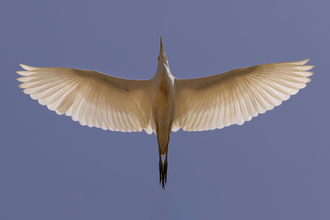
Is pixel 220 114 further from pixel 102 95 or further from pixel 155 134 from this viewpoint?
pixel 102 95

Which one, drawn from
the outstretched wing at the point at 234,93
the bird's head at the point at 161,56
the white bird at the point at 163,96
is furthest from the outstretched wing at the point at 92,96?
the outstretched wing at the point at 234,93

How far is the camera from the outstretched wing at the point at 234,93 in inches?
486

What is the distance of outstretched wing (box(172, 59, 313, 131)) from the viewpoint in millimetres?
12344

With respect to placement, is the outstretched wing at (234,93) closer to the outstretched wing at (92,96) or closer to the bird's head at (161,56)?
the bird's head at (161,56)

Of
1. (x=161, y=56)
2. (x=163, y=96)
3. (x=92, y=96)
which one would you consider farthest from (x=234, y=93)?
(x=92, y=96)

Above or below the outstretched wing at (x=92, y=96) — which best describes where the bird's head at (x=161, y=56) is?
above

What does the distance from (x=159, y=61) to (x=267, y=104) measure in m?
3.49

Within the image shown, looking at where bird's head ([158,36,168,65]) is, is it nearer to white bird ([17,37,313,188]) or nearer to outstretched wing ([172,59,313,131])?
white bird ([17,37,313,188])

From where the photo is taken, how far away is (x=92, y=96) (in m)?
13.0

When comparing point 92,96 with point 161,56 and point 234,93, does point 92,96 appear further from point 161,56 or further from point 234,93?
point 234,93

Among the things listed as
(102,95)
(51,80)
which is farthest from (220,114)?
(51,80)

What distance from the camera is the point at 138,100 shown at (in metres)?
13.1

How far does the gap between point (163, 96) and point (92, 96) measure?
2386 millimetres

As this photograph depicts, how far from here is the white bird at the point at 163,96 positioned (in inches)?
483
